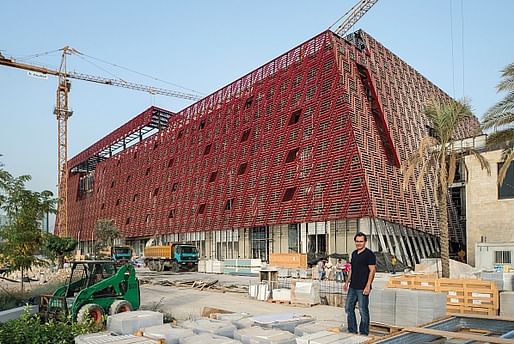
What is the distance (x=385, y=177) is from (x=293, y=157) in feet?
29.0

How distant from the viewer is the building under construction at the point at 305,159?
1490 inches

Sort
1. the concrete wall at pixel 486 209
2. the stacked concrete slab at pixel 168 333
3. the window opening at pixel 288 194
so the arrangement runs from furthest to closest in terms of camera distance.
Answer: the window opening at pixel 288 194 → the concrete wall at pixel 486 209 → the stacked concrete slab at pixel 168 333

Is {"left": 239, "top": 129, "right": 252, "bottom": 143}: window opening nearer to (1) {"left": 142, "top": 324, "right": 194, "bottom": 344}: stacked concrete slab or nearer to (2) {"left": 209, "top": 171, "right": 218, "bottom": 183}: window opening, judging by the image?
(2) {"left": 209, "top": 171, "right": 218, "bottom": 183}: window opening

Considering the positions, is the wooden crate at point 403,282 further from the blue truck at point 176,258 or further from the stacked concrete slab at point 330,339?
the blue truck at point 176,258

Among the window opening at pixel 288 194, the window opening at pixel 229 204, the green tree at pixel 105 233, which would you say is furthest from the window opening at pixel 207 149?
the green tree at pixel 105 233

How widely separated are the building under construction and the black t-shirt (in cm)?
2595

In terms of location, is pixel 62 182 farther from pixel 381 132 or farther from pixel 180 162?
pixel 381 132

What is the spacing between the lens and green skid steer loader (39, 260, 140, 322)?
13.6m

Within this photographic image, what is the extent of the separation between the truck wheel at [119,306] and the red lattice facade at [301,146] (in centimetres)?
2341

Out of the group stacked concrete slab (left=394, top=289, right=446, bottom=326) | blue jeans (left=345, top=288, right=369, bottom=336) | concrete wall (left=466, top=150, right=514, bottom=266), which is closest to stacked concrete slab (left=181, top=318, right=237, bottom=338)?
blue jeans (left=345, top=288, right=369, bottom=336)

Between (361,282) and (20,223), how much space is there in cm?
1300

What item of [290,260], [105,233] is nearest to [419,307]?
[290,260]

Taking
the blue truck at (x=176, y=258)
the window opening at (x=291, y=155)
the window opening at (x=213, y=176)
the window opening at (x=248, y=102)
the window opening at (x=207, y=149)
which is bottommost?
the blue truck at (x=176, y=258)

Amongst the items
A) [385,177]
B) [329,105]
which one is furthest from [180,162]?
[385,177]
